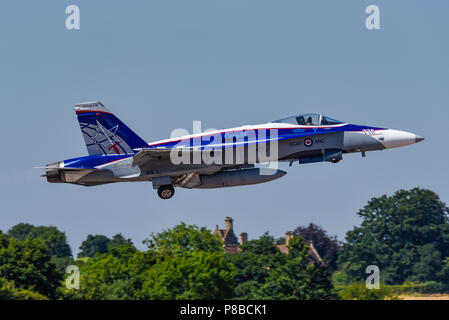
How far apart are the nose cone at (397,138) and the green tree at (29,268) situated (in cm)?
2567

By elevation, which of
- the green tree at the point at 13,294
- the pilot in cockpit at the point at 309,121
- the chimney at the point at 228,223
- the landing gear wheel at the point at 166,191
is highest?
the chimney at the point at 228,223

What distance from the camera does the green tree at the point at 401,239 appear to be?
3506 inches

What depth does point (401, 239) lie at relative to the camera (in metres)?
96.9

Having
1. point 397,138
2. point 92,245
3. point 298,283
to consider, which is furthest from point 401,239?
point 397,138

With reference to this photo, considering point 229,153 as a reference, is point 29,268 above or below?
below

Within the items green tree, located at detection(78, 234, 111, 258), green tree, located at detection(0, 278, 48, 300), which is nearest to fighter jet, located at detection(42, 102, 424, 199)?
green tree, located at detection(0, 278, 48, 300)

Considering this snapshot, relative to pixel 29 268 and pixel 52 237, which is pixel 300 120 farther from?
pixel 52 237

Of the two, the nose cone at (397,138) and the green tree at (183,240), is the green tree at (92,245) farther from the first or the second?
the nose cone at (397,138)

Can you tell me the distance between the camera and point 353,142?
3338 centimetres

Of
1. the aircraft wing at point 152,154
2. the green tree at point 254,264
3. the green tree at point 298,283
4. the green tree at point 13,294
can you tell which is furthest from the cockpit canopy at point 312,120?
the green tree at point 254,264

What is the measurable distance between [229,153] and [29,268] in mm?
24174

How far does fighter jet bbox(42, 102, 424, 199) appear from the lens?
33.1m
